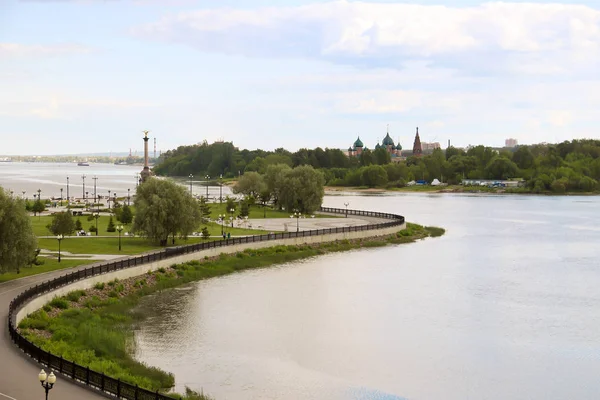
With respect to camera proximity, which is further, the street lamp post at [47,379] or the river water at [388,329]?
the river water at [388,329]

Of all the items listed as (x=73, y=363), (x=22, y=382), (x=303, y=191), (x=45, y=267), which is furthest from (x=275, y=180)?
(x=22, y=382)

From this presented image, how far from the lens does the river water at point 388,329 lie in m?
27.1

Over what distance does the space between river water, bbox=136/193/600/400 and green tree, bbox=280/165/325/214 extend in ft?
80.1

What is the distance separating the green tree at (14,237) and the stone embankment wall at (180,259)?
10.8 feet

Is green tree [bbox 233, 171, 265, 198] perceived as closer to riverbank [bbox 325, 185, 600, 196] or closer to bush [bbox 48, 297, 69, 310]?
riverbank [bbox 325, 185, 600, 196]

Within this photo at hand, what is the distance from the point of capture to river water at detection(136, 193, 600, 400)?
2712 cm

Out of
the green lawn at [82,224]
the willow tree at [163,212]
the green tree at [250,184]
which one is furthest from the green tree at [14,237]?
the green tree at [250,184]

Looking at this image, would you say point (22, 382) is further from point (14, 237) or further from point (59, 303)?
point (14, 237)

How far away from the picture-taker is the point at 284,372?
28062 millimetres

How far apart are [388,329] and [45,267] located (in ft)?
64.5

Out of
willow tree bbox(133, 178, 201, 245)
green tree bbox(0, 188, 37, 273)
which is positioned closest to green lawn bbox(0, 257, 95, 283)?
green tree bbox(0, 188, 37, 273)

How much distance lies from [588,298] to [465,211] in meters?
69.6

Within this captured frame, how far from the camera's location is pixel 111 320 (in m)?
34.3

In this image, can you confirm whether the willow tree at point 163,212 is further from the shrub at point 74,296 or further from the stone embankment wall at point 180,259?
the shrub at point 74,296
